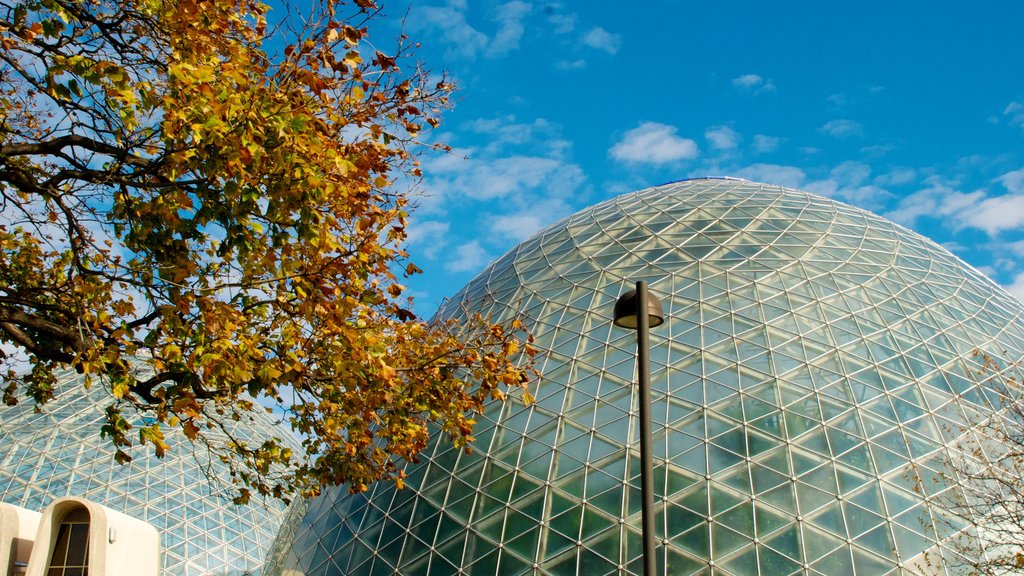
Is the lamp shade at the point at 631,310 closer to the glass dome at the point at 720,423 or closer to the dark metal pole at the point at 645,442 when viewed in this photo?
the dark metal pole at the point at 645,442

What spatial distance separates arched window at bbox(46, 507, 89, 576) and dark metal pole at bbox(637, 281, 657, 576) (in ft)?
50.4

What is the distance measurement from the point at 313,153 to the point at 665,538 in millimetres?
11889

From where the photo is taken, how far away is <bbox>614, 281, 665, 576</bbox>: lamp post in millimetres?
8508

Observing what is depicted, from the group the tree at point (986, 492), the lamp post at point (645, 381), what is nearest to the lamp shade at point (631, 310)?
the lamp post at point (645, 381)

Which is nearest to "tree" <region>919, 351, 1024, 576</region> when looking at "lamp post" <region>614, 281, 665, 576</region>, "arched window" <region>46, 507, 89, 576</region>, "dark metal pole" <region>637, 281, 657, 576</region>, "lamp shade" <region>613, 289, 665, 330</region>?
"lamp shade" <region>613, 289, 665, 330</region>

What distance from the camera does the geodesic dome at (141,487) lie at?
40500 millimetres

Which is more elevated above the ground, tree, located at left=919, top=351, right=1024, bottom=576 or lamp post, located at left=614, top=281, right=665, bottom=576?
tree, located at left=919, top=351, right=1024, bottom=576

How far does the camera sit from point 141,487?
4306 centimetres

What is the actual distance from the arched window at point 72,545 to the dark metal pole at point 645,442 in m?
15.3

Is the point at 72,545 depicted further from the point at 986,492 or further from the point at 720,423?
the point at 986,492

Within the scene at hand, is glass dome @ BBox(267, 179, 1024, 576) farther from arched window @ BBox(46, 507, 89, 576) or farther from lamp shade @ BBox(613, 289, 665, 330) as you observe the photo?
lamp shade @ BBox(613, 289, 665, 330)

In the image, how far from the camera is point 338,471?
39.6 feet

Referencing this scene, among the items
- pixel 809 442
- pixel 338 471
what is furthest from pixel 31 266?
pixel 809 442

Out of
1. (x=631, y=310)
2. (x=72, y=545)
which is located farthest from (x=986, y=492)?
(x=72, y=545)
